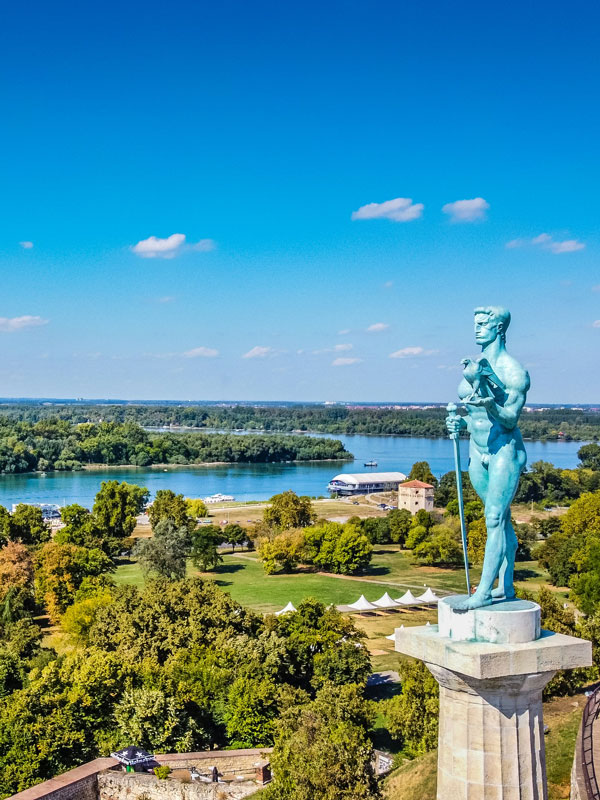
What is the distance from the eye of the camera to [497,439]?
7.87 metres

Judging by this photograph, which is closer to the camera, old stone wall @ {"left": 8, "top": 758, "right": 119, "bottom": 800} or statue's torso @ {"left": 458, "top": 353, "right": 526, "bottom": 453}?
statue's torso @ {"left": 458, "top": 353, "right": 526, "bottom": 453}

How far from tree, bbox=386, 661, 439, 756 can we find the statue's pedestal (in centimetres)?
1404

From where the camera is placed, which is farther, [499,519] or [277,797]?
[277,797]

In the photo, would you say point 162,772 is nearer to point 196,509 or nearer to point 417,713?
point 417,713

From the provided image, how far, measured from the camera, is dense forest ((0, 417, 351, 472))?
12350 cm

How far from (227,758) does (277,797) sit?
358 centimetres

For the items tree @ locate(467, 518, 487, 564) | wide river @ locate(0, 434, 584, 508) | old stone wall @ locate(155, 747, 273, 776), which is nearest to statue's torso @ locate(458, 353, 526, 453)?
old stone wall @ locate(155, 747, 273, 776)

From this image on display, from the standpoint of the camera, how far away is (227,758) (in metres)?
20.0

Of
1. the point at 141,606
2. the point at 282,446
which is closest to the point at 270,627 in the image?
the point at 141,606

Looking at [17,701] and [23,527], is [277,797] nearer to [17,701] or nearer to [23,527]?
[17,701]

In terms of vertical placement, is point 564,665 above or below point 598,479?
above

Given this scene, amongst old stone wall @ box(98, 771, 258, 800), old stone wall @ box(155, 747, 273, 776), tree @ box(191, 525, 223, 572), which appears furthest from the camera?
tree @ box(191, 525, 223, 572)

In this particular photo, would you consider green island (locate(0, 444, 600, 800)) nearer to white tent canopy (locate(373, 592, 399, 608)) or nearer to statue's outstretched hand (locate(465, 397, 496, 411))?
white tent canopy (locate(373, 592, 399, 608))

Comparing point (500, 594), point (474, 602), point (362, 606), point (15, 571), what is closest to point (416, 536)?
point (362, 606)
